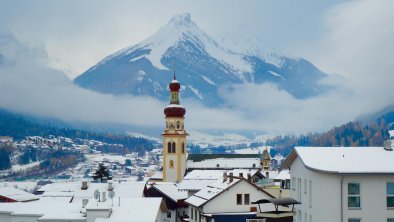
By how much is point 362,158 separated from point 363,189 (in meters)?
→ 2.63

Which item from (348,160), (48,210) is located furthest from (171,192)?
(348,160)

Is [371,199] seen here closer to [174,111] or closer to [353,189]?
[353,189]

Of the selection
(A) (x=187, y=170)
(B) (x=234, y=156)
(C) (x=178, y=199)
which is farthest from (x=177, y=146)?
(C) (x=178, y=199)

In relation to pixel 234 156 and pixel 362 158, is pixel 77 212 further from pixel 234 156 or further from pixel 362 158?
pixel 234 156

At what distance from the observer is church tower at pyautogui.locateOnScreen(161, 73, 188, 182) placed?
14638cm

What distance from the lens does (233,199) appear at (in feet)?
198

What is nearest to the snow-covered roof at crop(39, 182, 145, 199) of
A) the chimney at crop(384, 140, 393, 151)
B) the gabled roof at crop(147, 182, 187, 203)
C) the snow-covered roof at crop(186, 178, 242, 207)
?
the gabled roof at crop(147, 182, 187, 203)

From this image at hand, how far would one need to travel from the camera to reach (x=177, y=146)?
148125 mm

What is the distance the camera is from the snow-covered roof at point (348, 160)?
119ft

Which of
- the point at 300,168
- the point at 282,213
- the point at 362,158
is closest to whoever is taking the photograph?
the point at 362,158

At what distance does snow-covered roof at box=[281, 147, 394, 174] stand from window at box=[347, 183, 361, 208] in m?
1.01

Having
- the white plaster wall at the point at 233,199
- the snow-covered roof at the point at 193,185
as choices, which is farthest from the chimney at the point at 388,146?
the snow-covered roof at the point at 193,185

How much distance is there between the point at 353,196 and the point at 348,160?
7.82 feet

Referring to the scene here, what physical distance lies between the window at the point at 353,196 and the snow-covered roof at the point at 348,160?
3.30ft
